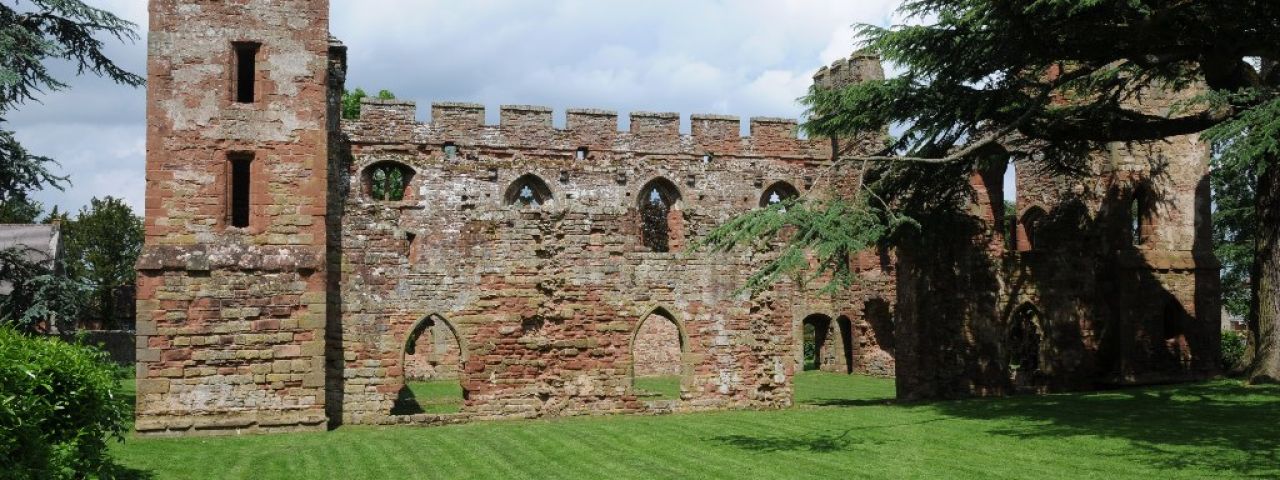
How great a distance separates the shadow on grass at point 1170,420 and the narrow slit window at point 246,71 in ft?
37.5

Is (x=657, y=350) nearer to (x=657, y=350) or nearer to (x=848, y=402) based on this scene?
(x=657, y=350)

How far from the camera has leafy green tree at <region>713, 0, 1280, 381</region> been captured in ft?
45.1

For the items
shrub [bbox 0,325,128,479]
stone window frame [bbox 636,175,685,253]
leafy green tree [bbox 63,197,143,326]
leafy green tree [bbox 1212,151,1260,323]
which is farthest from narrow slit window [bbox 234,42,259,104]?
leafy green tree [bbox 63,197,143,326]

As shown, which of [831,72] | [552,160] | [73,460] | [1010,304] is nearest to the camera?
[73,460]

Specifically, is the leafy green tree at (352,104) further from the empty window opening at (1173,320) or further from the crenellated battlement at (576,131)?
the empty window opening at (1173,320)

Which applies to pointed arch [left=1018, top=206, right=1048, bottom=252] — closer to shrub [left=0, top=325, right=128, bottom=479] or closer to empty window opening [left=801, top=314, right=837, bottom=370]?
empty window opening [left=801, top=314, right=837, bottom=370]

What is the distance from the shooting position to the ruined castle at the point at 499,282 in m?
14.8

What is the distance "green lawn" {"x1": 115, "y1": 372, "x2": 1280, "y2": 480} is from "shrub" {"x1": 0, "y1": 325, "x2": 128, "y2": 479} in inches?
93.5

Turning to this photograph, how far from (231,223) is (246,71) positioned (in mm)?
2288

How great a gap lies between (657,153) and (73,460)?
19.9 m

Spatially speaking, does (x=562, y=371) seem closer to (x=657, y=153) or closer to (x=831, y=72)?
(x=657, y=153)

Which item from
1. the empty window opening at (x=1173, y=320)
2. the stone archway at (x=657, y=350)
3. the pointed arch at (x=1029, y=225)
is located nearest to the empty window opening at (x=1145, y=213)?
the empty window opening at (x=1173, y=320)

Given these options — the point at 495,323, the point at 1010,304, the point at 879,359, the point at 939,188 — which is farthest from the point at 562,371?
the point at 879,359

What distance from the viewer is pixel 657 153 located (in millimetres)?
27062
